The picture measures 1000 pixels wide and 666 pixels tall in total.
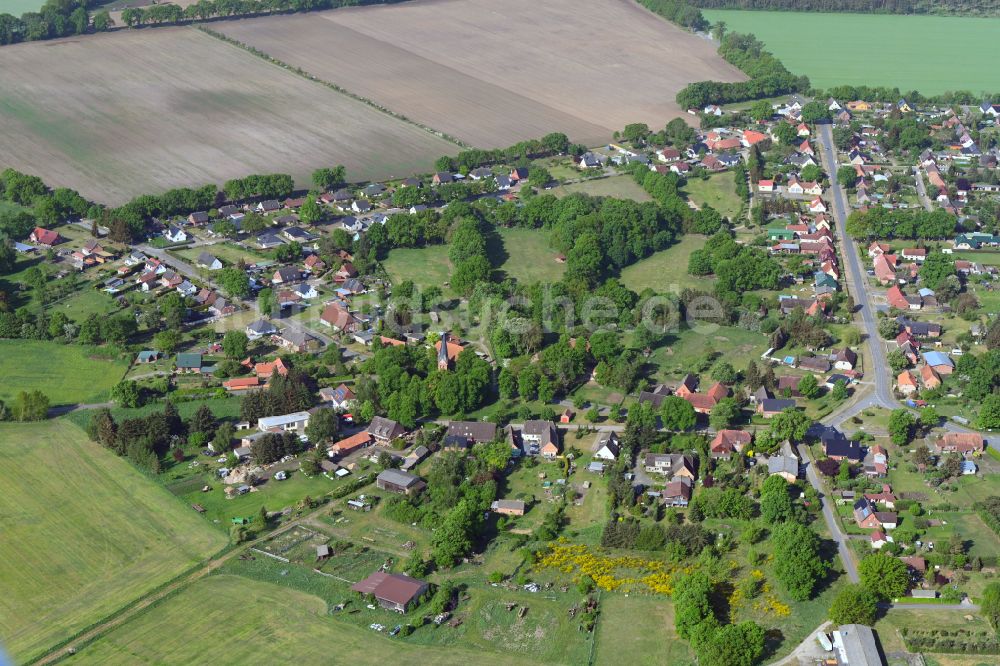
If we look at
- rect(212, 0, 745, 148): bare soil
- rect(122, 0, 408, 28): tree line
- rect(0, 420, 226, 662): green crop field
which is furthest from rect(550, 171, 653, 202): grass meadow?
rect(122, 0, 408, 28): tree line

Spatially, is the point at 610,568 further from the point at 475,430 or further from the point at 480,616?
the point at 475,430

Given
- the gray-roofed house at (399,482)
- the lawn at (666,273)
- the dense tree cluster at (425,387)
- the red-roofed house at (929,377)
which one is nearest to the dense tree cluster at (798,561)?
the gray-roofed house at (399,482)

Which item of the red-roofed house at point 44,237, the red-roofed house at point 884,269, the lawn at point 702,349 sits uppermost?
the red-roofed house at point 884,269

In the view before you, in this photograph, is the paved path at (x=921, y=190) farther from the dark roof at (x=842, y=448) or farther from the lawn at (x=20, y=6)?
the lawn at (x=20, y=6)

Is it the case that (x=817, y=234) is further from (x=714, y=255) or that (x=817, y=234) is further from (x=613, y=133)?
(x=613, y=133)

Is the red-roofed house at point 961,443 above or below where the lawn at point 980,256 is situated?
below

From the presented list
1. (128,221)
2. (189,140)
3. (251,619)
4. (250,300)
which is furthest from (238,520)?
(189,140)

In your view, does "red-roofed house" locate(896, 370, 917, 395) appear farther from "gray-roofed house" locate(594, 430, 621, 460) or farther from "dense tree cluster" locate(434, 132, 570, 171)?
"dense tree cluster" locate(434, 132, 570, 171)
